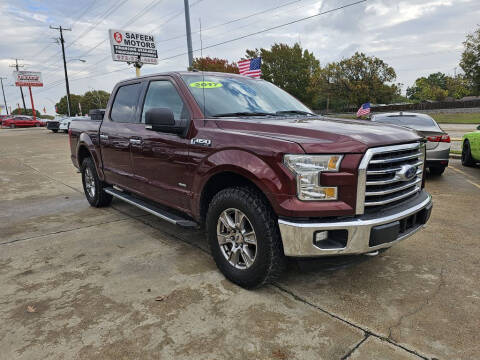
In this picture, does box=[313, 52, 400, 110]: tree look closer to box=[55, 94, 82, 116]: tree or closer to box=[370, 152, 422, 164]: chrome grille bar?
box=[370, 152, 422, 164]: chrome grille bar

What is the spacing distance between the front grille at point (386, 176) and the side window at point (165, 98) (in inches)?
69.3

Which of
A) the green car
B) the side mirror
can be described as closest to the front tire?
the side mirror

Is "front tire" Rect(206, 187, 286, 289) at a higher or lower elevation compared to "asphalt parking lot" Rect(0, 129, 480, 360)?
higher

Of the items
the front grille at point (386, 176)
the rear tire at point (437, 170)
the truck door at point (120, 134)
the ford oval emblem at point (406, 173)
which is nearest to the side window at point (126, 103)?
the truck door at point (120, 134)

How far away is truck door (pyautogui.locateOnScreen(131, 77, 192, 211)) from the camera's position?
3.40 metres

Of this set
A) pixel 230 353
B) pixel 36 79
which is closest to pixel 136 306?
pixel 230 353

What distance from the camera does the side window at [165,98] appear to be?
3500 mm

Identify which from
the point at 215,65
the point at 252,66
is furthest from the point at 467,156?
the point at 215,65

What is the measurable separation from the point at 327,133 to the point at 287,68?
60.5m

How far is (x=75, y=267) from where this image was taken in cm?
346

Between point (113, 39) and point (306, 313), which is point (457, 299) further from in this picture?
point (113, 39)

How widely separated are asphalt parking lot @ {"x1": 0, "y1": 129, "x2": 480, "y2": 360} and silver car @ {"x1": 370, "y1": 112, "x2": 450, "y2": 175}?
9.81ft

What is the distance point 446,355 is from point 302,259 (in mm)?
1063

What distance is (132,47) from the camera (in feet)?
92.5
